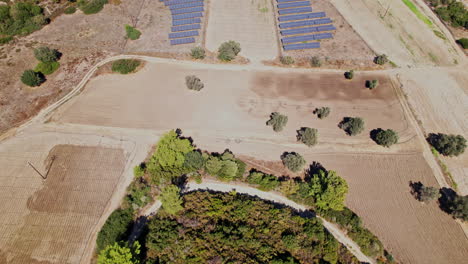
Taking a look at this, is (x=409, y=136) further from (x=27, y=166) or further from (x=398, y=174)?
(x=27, y=166)

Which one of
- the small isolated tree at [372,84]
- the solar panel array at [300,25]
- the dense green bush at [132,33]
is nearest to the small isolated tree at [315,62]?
the solar panel array at [300,25]

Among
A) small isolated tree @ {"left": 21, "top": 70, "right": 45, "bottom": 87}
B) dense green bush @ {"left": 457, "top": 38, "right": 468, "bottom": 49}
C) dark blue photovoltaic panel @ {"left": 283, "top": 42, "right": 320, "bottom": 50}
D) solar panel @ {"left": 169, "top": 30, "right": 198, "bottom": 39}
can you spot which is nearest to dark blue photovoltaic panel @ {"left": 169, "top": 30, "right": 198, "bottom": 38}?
solar panel @ {"left": 169, "top": 30, "right": 198, "bottom": 39}

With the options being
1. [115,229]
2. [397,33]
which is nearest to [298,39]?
[397,33]

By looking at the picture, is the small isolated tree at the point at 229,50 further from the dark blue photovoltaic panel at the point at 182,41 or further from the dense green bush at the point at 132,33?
the dense green bush at the point at 132,33

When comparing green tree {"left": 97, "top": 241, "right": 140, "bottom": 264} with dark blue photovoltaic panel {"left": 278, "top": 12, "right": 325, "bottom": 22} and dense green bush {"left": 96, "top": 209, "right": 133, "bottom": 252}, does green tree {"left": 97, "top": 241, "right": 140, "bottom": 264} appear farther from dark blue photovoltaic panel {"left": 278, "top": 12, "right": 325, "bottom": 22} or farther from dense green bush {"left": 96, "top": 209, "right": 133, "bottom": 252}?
dark blue photovoltaic panel {"left": 278, "top": 12, "right": 325, "bottom": 22}

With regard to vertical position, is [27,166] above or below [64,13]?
below

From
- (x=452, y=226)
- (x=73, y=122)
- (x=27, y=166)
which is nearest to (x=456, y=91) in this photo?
(x=452, y=226)

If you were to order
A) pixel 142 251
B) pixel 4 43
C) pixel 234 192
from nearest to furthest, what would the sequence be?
pixel 142 251, pixel 234 192, pixel 4 43
